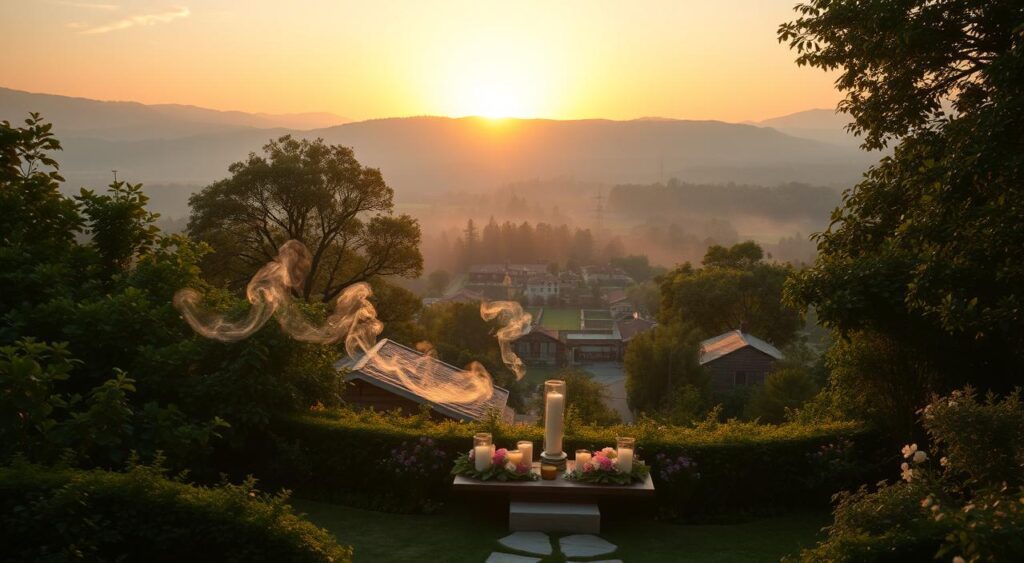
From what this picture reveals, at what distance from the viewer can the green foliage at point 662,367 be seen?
4425 centimetres

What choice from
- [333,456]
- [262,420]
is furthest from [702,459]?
[262,420]

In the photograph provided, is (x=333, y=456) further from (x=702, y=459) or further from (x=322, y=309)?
(x=702, y=459)

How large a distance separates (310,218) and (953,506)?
27.2 meters

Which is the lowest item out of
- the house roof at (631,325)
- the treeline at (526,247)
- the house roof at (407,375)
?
the house roof at (631,325)

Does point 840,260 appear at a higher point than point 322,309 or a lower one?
higher

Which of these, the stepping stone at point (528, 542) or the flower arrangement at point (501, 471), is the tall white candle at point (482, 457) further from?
the stepping stone at point (528, 542)

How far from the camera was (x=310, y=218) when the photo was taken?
30.9 meters

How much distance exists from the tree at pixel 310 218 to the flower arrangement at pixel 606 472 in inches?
849

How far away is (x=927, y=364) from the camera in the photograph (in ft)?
32.8

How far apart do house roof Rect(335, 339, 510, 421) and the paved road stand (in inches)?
1367

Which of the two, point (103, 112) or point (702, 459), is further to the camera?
point (103, 112)

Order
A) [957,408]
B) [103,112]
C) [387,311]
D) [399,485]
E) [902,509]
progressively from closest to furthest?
[902,509], [957,408], [399,485], [387,311], [103,112]

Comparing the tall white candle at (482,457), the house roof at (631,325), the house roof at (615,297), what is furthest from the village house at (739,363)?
the house roof at (615,297)

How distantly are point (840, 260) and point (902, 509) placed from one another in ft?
18.9
